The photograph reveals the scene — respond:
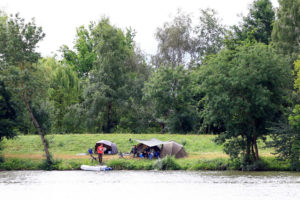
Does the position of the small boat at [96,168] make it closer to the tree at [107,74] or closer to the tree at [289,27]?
the tree at [107,74]

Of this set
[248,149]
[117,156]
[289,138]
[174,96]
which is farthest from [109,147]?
[289,138]

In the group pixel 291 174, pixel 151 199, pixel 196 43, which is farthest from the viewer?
pixel 196 43

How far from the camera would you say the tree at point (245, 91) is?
36.6 meters

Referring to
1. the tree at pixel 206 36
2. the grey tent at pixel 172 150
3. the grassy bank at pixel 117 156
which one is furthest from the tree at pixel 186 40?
the grey tent at pixel 172 150

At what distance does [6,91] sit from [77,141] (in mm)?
13735

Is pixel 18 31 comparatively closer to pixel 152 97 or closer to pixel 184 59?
pixel 152 97

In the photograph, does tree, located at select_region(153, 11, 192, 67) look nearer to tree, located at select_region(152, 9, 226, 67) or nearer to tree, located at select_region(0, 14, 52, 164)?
tree, located at select_region(152, 9, 226, 67)

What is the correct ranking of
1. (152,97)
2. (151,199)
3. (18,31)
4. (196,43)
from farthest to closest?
(196,43), (152,97), (18,31), (151,199)

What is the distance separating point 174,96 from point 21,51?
25700 millimetres

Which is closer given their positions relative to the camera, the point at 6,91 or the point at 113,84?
the point at 6,91

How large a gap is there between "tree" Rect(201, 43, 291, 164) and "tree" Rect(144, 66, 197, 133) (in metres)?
23.2

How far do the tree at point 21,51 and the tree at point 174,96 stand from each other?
73.8 feet

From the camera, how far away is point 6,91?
1718 inches

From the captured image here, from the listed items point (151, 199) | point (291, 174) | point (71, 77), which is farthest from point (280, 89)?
point (71, 77)
